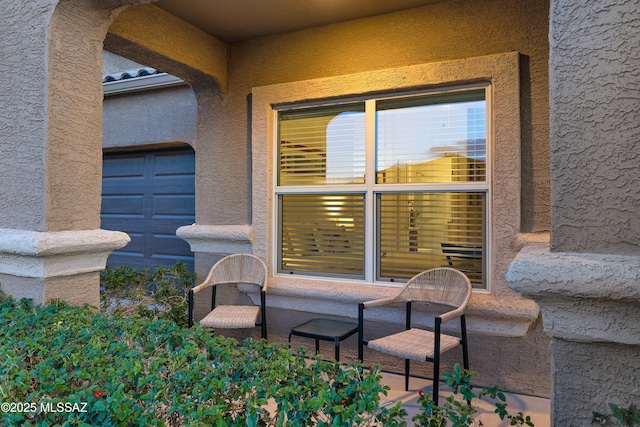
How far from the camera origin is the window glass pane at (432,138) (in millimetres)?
3359

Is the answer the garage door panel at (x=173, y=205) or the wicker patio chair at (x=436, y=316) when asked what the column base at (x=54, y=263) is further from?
the garage door panel at (x=173, y=205)

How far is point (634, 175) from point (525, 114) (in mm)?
1949

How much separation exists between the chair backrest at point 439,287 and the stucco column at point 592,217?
1675 millimetres

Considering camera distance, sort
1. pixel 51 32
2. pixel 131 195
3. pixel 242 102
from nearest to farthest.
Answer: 1. pixel 51 32
2. pixel 242 102
3. pixel 131 195

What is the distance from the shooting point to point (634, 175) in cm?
137

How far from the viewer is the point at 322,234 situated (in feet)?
13.0

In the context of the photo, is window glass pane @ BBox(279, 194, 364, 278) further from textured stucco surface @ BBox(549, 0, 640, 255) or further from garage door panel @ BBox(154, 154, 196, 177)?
textured stucco surface @ BBox(549, 0, 640, 255)

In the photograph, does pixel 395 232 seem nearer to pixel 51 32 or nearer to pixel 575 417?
pixel 575 417

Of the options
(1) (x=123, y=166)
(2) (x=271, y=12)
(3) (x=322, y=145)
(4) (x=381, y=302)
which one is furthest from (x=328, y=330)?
(1) (x=123, y=166)

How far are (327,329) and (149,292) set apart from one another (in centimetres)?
218

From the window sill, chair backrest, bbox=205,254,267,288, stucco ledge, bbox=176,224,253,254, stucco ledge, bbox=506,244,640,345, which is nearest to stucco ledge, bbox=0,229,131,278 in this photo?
chair backrest, bbox=205,254,267,288

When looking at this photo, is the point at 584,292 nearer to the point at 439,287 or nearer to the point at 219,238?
the point at 439,287

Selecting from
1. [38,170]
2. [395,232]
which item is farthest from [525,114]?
[38,170]

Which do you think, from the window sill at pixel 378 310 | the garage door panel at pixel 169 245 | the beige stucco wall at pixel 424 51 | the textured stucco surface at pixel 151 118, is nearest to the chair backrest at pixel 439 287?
the window sill at pixel 378 310
